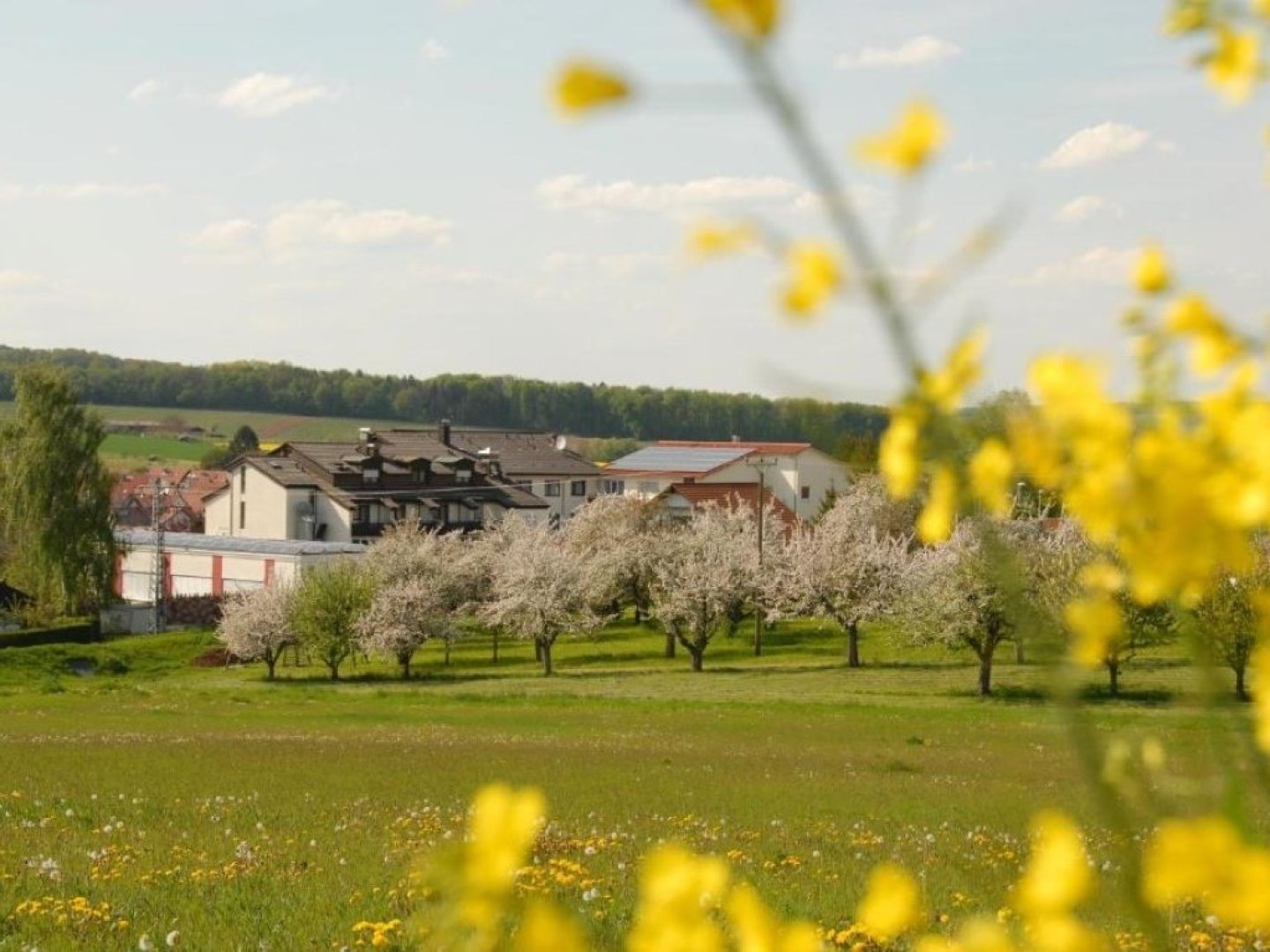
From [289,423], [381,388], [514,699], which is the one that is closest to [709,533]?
[514,699]

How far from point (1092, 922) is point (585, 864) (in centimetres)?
347

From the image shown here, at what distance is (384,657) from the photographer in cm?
5594

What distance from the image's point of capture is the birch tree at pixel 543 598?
5384 centimetres

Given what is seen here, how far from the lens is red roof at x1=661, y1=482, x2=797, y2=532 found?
81250mm

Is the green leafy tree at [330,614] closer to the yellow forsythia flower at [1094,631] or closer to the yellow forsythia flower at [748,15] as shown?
the yellow forsythia flower at [1094,631]

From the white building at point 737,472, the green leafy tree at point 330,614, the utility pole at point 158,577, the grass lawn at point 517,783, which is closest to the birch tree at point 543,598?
the green leafy tree at point 330,614

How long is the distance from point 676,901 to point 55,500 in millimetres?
64436

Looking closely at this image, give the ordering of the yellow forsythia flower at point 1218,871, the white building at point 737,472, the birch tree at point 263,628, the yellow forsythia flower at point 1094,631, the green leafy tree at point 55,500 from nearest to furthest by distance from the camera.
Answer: the yellow forsythia flower at point 1218,871, the yellow forsythia flower at point 1094,631, the birch tree at point 263,628, the green leafy tree at point 55,500, the white building at point 737,472

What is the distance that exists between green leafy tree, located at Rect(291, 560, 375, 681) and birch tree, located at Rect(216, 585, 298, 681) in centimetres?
55

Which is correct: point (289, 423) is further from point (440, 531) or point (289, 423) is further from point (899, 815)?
point (899, 815)

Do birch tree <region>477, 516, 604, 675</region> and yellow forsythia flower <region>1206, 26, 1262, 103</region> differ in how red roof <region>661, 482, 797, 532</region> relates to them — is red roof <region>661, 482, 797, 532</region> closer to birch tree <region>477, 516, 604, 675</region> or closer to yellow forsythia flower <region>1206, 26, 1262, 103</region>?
birch tree <region>477, 516, 604, 675</region>

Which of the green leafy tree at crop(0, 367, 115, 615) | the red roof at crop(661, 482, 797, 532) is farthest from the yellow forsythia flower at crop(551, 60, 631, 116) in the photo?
the red roof at crop(661, 482, 797, 532)

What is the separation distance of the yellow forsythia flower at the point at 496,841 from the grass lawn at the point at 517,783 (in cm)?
17

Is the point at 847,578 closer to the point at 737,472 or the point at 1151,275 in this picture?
the point at 737,472
